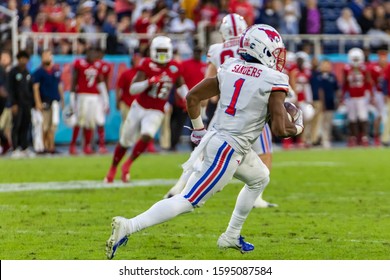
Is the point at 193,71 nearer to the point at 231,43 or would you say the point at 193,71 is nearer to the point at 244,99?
the point at 231,43

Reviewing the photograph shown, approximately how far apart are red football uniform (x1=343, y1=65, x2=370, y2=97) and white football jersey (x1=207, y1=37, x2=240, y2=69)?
11.0 m

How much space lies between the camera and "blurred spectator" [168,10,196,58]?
2000cm

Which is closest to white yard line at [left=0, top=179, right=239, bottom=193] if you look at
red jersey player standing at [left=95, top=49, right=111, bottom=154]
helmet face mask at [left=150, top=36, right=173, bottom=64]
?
helmet face mask at [left=150, top=36, right=173, bottom=64]

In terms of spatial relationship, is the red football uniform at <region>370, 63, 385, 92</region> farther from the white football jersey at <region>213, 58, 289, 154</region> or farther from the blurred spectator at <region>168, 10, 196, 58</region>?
the white football jersey at <region>213, 58, 289, 154</region>

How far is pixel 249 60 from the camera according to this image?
6.72m

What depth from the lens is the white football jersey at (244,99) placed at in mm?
6551

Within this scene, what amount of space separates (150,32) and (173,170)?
20.4ft

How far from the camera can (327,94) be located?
20891 millimetres

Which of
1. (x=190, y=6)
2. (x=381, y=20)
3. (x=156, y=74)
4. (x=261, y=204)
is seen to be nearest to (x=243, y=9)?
(x=190, y=6)

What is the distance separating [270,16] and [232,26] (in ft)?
36.5

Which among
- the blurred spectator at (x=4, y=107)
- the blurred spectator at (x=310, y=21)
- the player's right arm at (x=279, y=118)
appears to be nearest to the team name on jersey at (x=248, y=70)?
the player's right arm at (x=279, y=118)

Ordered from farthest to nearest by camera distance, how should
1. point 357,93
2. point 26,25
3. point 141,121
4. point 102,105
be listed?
point 357,93 < point 26,25 < point 102,105 < point 141,121

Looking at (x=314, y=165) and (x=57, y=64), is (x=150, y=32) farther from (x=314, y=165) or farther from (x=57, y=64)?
(x=314, y=165)
